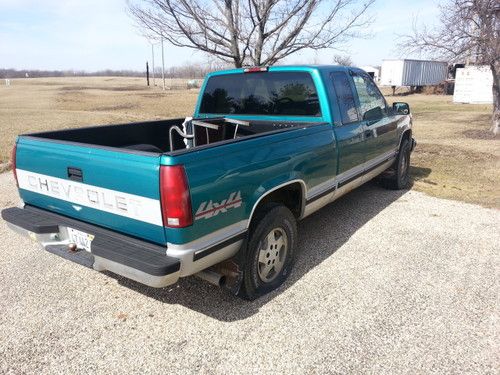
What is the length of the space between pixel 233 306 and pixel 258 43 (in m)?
7.05

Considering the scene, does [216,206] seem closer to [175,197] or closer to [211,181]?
[211,181]

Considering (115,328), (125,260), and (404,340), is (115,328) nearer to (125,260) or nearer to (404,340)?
(125,260)

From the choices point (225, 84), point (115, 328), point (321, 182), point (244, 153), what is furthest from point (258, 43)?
point (115, 328)

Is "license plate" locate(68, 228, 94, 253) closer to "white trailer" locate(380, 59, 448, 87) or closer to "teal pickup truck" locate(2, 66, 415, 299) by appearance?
"teal pickup truck" locate(2, 66, 415, 299)

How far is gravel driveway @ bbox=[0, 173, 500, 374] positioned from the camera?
8.84ft

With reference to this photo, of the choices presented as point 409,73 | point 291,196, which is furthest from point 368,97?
point 409,73

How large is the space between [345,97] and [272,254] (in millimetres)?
2017

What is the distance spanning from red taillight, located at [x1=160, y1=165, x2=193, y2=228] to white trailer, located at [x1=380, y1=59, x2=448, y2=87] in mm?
35912

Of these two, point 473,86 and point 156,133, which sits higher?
point 473,86

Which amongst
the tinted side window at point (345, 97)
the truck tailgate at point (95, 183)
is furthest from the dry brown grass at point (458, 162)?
the truck tailgate at point (95, 183)

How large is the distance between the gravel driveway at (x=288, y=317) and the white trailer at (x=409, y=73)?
33.6m

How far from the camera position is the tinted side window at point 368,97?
484cm

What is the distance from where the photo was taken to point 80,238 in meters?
2.96

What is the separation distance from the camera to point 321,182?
393 centimetres
